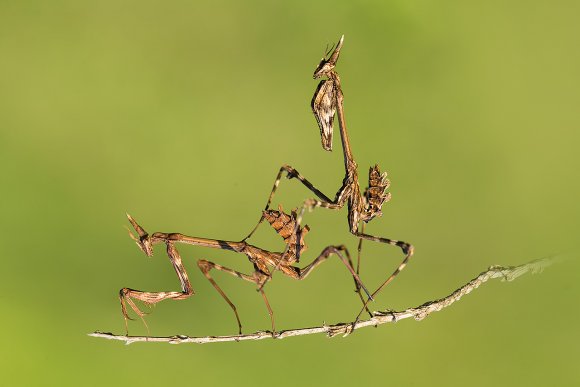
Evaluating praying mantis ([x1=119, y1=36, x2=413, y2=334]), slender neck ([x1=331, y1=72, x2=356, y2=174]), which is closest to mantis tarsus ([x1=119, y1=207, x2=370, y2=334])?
praying mantis ([x1=119, y1=36, x2=413, y2=334])

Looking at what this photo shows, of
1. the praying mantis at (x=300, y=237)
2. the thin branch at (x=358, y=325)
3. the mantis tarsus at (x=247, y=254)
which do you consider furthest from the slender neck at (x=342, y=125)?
the thin branch at (x=358, y=325)

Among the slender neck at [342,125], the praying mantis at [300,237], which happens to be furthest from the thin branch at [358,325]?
the slender neck at [342,125]

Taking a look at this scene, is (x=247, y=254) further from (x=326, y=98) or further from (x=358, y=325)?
(x=326, y=98)

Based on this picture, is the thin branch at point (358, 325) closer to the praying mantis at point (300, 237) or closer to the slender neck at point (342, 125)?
the praying mantis at point (300, 237)

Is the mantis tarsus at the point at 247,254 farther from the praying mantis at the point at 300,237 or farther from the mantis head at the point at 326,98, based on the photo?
the mantis head at the point at 326,98

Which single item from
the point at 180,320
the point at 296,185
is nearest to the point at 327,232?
the point at 296,185

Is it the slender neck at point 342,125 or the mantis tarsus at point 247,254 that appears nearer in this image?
the mantis tarsus at point 247,254

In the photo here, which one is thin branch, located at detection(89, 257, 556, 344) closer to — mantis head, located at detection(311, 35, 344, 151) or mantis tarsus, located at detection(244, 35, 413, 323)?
mantis tarsus, located at detection(244, 35, 413, 323)

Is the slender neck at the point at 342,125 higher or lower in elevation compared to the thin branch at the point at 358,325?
higher

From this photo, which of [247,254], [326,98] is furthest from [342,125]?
[247,254]

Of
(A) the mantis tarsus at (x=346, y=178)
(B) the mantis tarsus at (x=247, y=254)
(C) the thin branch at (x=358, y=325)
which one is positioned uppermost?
(A) the mantis tarsus at (x=346, y=178)
